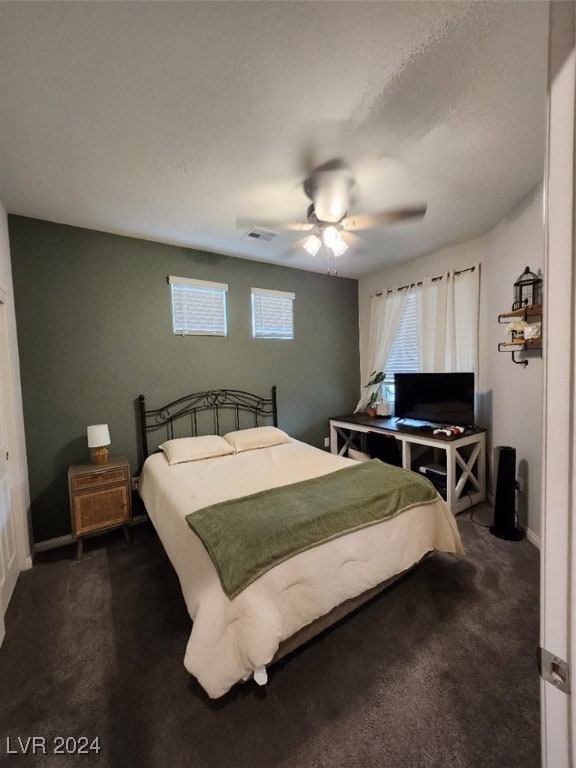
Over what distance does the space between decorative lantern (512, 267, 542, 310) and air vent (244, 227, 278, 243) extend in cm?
216

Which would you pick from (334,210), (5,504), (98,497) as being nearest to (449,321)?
(334,210)

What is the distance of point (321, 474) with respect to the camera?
2.47 metres

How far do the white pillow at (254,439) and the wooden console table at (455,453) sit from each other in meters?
1.05

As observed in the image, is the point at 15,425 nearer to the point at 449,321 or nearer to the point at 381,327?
the point at 381,327

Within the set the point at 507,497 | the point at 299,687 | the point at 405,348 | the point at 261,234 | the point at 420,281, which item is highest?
the point at 261,234

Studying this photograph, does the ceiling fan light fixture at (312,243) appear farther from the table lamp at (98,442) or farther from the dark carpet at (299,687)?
the dark carpet at (299,687)

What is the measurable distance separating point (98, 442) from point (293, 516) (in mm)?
1933

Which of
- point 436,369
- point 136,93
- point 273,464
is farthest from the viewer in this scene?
point 436,369

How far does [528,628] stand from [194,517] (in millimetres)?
2011

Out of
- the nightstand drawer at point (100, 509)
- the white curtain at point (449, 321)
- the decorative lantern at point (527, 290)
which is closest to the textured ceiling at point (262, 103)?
the decorative lantern at point (527, 290)

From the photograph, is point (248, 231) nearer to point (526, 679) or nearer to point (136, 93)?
point (136, 93)

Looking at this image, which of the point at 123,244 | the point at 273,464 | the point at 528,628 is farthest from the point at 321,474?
the point at 123,244

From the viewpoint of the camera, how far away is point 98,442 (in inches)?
105

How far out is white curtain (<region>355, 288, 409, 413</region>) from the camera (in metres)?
4.12
